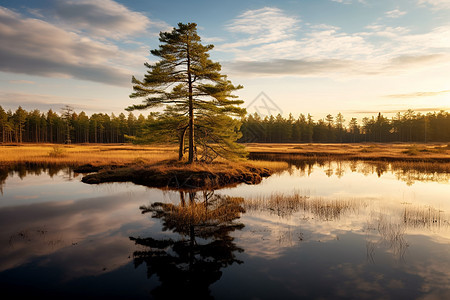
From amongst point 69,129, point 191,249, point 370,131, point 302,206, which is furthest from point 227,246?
point 370,131

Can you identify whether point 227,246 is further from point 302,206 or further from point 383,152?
point 383,152

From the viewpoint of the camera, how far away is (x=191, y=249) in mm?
9352

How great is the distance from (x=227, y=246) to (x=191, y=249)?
1336mm

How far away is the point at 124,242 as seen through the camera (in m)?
10.1

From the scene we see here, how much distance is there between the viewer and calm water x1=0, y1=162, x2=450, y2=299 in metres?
7.15

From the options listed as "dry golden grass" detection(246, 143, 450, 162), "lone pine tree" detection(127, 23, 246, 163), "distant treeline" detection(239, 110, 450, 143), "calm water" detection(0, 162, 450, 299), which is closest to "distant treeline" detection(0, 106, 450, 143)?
"distant treeline" detection(239, 110, 450, 143)

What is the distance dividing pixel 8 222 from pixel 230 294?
38.6 feet

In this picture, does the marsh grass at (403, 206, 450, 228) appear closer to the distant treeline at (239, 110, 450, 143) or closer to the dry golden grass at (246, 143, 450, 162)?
the dry golden grass at (246, 143, 450, 162)

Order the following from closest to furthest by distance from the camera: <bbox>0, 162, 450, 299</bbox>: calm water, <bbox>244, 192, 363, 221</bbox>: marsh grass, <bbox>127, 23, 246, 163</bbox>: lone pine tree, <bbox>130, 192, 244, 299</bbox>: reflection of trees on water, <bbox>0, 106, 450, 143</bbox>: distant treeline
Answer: <bbox>0, 162, 450, 299</bbox>: calm water, <bbox>130, 192, 244, 299</bbox>: reflection of trees on water, <bbox>244, 192, 363, 221</bbox>: marsh grass, <bbox>127, 23, 246, 163</bbox>: lone pine tree, <bbox>0, 106, 450, 143</bbox>: distant treeline

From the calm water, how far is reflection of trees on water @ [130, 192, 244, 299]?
39 mm

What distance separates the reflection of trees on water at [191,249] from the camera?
729 cm

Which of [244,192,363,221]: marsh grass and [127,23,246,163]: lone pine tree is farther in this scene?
[127,23,246,163]: lone pine tree

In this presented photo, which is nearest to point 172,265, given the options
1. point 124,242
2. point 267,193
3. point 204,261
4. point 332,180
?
point 204,261

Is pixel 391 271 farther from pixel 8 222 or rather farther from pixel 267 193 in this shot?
pixel 8 222
